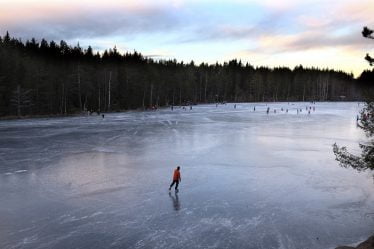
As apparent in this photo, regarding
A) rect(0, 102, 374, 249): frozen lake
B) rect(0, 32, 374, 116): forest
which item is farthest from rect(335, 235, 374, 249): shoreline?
rect(0, 32, 374, 116): forest

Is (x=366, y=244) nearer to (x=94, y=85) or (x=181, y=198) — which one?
(x=181, y=198)

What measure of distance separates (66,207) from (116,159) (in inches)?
447

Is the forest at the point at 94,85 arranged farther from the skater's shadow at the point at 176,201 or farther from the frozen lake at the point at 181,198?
the skater's shadow at the point at 176,201

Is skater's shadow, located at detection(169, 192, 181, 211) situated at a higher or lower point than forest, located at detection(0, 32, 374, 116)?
lower

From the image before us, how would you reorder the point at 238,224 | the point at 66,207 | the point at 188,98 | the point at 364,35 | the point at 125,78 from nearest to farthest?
1. the point at 364,35
2. the point at 238,224
3. the point at 66,207
4. the point at 125,78
5. the point at 188,98

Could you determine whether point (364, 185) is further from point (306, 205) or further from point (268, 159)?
point (268, 159)

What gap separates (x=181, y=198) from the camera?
18609 mm

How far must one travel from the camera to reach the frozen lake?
1405 cm

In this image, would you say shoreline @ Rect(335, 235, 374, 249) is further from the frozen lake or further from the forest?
the forest

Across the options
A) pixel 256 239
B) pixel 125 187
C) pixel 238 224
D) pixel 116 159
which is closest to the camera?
pixel 256 239

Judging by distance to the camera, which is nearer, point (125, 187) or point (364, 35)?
point (364, 35)

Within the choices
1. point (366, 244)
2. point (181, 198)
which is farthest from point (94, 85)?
point (366, 244)

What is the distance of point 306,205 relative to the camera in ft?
58.5

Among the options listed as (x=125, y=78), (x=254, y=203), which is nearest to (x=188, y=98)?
(x=125, y=78)
